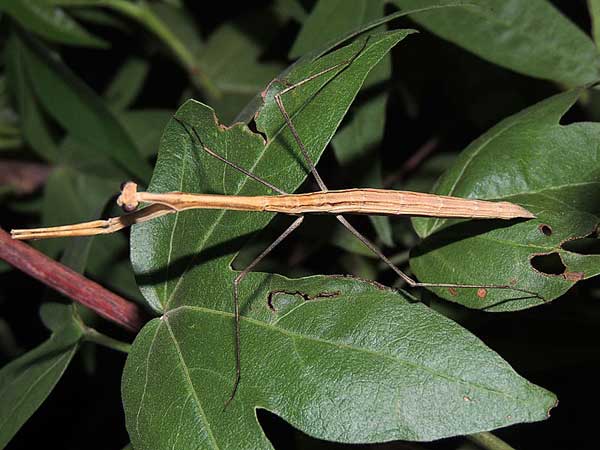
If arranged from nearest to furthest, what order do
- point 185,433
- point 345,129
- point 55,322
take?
1. point 185,433
2. point 55,322
3. point 345,129

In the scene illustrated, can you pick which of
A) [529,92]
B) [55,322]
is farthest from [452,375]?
[529,92]

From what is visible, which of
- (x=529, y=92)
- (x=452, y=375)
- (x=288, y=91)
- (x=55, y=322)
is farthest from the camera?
(x=529, y=92)

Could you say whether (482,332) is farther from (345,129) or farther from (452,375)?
(452,375)

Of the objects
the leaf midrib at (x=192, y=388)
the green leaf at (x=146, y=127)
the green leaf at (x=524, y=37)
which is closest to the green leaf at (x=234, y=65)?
the green leaf at (x=146, y=127)

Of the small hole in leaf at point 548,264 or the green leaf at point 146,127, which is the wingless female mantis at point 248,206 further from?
the green leaf at point 146,127

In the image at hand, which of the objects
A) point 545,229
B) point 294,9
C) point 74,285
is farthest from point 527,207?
point 294,9
